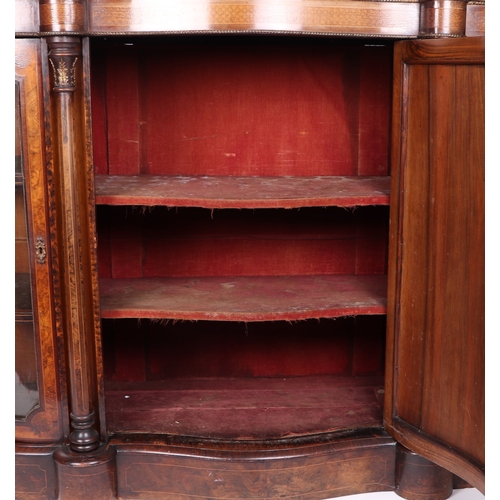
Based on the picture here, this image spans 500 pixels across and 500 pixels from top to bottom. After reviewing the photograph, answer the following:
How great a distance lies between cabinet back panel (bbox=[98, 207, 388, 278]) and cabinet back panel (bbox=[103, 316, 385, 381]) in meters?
0.22

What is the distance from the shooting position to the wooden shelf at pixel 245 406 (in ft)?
7.98

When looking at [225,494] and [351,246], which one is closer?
[225,494]

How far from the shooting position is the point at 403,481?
237cm

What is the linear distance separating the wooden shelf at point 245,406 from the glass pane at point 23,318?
0.29m

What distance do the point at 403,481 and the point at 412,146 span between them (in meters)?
1.03

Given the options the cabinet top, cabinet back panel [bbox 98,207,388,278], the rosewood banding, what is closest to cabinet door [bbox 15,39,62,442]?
the cabinet top

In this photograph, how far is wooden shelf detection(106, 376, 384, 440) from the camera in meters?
2.43

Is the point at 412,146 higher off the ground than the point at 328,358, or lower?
higher

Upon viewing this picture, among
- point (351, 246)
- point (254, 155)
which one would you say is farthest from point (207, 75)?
point (351, 246)

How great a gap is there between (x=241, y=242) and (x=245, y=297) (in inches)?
15.6

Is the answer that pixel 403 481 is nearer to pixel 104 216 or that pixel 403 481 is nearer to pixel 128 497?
pixel 128 497

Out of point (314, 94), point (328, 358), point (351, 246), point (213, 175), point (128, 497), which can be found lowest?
point (128, 497)

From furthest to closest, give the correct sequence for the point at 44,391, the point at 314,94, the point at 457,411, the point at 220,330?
the point at 220,330
the point at 314,94
the point at 44,391
the point at 457,411

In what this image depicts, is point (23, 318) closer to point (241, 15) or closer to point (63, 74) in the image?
point (63, 74)
